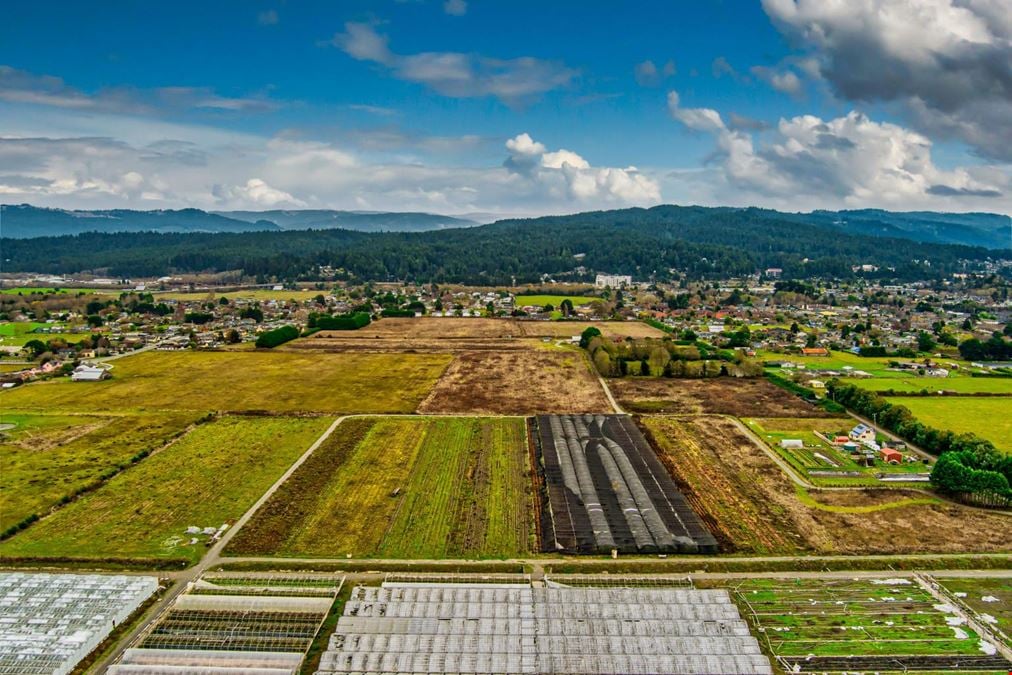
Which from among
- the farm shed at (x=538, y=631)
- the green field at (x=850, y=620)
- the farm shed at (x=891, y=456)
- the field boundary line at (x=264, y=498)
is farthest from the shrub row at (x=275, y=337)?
the green field at (x=850, y=620)

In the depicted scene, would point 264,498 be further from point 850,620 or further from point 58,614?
point 850,620

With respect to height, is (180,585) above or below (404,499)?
below

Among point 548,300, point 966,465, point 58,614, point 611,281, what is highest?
point 611,281

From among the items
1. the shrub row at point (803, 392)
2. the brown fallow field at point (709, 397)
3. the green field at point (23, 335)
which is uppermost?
the green field at point (23, 335)

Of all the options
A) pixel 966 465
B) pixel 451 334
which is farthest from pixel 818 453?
pixel 451 334

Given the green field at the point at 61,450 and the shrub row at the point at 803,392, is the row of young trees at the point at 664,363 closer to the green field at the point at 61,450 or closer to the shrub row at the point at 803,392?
the shrub row at the point at 803,392

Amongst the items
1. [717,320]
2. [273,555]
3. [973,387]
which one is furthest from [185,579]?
[717,320]

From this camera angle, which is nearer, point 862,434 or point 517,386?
point 862,434
